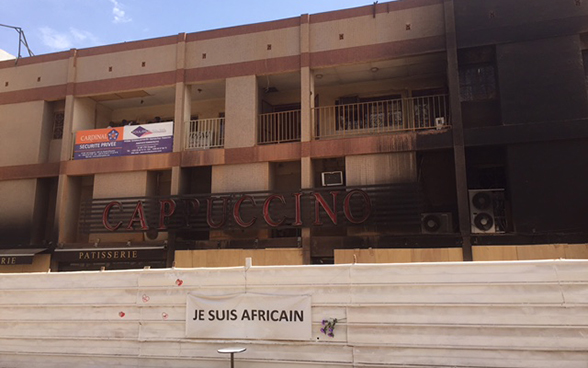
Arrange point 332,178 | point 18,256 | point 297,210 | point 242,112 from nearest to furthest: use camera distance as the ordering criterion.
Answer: point 297,210
point 332,178
point 242,112
point 18,256

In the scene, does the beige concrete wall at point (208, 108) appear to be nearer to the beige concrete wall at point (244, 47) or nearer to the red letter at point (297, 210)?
the beige concrete wall at point (244, 47)

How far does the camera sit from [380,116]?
1722 cm

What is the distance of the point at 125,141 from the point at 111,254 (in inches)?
183

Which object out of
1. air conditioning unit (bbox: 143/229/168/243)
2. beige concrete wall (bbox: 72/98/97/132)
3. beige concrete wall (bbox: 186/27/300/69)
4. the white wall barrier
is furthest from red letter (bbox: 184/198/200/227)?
the white wall barrier

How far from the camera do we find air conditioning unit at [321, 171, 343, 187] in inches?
609

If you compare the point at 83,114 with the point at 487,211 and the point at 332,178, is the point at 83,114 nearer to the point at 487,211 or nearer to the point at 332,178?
the point at 332,178

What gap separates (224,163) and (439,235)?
27.0 feet

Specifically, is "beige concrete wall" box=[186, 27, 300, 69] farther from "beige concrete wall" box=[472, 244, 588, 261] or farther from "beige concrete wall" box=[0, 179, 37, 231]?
"beige concrete wall" box=[472, 244, 588, 261]

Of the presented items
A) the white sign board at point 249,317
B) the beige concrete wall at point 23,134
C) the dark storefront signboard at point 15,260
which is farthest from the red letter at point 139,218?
the white sign board at point 249,317

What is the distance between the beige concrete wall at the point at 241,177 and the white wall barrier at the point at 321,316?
941 cm

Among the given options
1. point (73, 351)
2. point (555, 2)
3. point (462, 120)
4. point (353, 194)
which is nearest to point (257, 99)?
point (353, 194)

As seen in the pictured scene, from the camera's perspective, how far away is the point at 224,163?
54.2 feet

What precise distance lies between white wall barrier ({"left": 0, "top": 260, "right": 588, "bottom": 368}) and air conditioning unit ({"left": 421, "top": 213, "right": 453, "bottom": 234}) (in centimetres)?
947

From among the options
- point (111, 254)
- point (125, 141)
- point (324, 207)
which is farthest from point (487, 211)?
point (125, 141)
